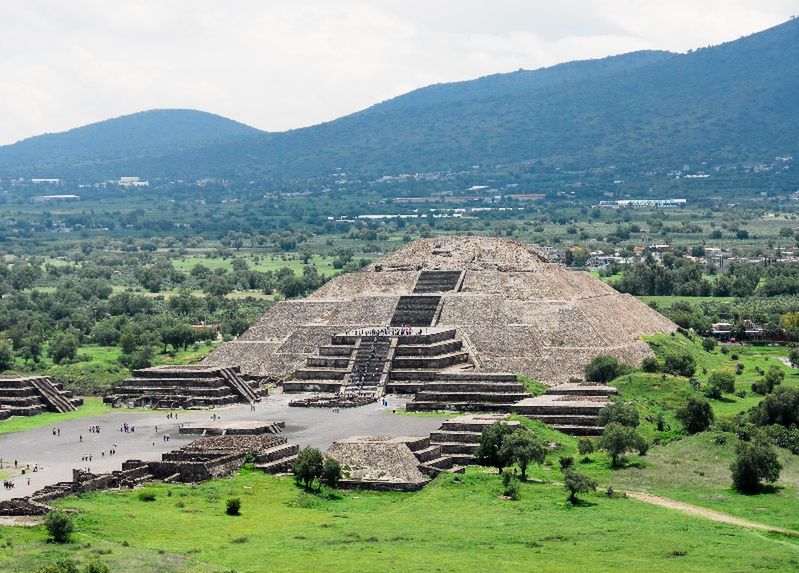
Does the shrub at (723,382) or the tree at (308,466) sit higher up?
A: the tree at (308,466)

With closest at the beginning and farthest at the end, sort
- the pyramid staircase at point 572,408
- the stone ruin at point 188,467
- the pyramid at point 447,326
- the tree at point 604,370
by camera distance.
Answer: the stone ruin at point 188,467, the pyramid staircase at point 572,408, the tree at point 604,370, the pyramid at point 447,326

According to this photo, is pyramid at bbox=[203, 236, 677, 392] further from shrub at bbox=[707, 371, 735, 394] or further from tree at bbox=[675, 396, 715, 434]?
tree at bbox=[675, 396, 715, 434]

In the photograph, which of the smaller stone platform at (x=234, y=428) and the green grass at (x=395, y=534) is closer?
the green grass at (x=395, y=534)

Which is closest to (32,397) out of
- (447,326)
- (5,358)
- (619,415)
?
(5,358)

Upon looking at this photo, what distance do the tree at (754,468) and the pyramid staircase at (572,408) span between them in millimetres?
12944

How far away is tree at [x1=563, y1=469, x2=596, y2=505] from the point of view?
63.1 metres

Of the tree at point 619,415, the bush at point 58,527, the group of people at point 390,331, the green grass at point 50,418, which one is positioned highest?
the group of people at point 390,331

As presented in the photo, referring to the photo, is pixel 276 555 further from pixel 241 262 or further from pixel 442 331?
pixel 241 262

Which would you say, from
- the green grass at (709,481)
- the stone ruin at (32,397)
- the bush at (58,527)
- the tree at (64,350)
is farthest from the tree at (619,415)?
the tree at (64,350)

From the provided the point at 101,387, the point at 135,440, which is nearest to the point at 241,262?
the point at 101,387

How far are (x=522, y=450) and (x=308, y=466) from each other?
29.1 ft

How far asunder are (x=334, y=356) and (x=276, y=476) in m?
33.0

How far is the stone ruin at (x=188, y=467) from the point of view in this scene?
6172 cm

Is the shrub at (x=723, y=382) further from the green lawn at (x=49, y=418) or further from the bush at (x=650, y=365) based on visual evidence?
the green lawn at (x=49, y=418)
